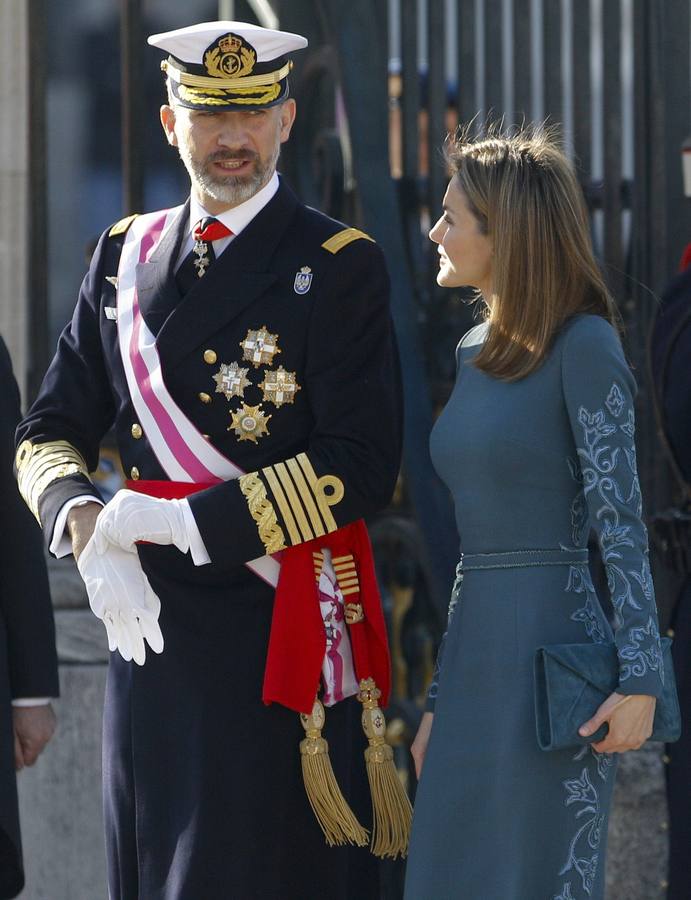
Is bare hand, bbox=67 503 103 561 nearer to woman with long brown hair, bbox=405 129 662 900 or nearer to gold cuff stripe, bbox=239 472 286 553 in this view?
gold cuff stripe, bbox=239 472 286 553

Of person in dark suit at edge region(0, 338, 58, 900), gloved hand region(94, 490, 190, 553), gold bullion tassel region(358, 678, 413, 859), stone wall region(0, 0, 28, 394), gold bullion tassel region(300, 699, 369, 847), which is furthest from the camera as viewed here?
stone wall region(0, 0, 28, 394)

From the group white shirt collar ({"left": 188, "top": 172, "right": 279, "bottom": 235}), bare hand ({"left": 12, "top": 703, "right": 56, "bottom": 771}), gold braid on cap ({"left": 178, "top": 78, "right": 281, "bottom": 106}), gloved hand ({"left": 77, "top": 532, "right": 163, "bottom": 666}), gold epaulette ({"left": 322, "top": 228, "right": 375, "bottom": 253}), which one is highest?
gold braid on cap ({"left": 178, "top": 78, "right": 281, "bottom": 106})

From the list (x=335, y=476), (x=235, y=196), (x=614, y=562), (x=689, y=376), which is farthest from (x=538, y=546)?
(x=689, y=376)

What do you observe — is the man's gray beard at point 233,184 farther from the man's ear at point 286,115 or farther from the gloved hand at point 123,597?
the gloved hand at point 123,597

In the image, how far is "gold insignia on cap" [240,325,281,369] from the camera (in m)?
3.54

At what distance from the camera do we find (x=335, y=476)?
11.4 ft

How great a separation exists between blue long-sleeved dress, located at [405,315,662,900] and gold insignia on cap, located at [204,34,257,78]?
758 millimetres

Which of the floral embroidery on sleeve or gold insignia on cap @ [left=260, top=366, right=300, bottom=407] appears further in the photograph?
gold insignia on cap @ [left=260, top=366, right=300, bottom=407]

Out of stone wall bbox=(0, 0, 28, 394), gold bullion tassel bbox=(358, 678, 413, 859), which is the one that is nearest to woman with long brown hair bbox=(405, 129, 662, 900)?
gold bullion tassel bbox=(358, 678, 413, 859)

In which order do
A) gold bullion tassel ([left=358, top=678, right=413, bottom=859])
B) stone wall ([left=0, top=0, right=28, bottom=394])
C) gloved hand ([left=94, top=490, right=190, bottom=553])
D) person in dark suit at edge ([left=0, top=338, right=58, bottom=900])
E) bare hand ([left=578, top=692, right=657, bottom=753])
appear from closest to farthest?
bare hand ([left=578, top=692, right=657, bottom=753]), gloved hand ([left=94, top=490, right=190, bottom=553]), gold bullion tassel ([left=358, top=678, right=413, bottom=859]), person in dark suit at edge ([left=0, top=338, right=58, bottom=900]), stone wall ([left=0, top=0, right=28, bottom=394])

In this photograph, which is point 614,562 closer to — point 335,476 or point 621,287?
point 335,476

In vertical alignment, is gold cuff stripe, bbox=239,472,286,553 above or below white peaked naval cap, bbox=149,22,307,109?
below

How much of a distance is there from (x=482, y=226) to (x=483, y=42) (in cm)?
207

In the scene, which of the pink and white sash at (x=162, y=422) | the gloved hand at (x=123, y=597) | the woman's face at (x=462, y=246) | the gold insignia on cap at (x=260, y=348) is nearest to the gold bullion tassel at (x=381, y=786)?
the pink and white sash at (x=162, y=422)
